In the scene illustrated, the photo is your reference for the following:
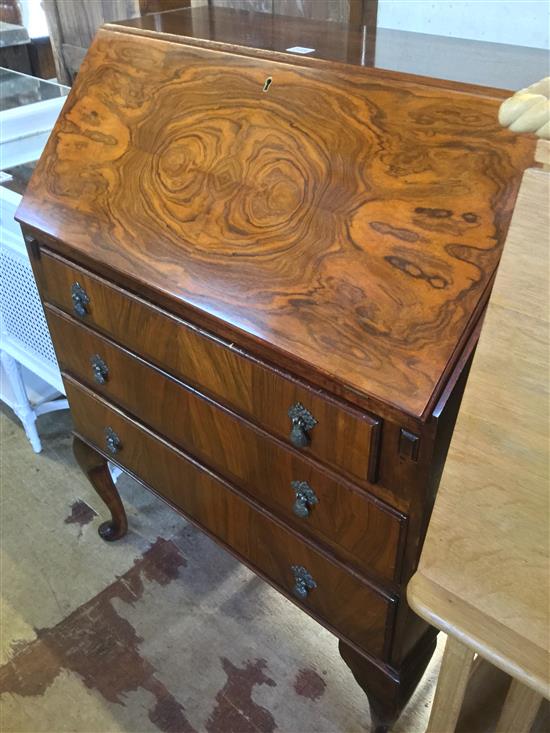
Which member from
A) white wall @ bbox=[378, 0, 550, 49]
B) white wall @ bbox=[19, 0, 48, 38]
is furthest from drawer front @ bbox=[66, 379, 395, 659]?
white wall @ bbox=[19, 0, 48, 38]

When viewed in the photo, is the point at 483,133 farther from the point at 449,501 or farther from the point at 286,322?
the point at 449,501

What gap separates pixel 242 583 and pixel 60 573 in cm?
47

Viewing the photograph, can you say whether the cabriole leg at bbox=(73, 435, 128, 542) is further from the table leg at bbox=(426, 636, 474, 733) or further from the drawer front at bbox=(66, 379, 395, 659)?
the table leg at bbox=(426, 636, 474, 733)

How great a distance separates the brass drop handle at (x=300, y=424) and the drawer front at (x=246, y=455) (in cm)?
5

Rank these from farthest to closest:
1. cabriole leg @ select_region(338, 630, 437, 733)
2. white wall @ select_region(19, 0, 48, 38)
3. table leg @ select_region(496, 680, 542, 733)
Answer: white wall @ select_region(19, 0, 48, 38)
cabriole leg @ select_region(338, 630, 437, 733)
table leg @ select_region(496, 680, 542, 733)

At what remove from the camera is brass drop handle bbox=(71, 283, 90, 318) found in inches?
45.4

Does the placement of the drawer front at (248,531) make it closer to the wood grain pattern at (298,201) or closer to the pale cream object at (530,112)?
the wood grain pattern at (298,201)

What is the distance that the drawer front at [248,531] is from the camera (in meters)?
1.00

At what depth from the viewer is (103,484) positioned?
1.58 meters

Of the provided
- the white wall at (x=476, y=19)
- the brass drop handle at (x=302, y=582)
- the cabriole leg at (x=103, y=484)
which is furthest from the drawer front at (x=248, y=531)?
the white wall at (x=476, y=19)

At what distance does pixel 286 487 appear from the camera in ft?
3.22

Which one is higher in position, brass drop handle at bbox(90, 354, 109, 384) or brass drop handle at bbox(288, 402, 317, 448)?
brass drop handle at bbox(288, 402, 317, 448)

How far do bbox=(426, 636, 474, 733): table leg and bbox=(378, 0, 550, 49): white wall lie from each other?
95 cm

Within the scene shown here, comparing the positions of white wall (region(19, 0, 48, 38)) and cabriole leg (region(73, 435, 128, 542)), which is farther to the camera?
white wall (region(19, 0, 48, 38))
